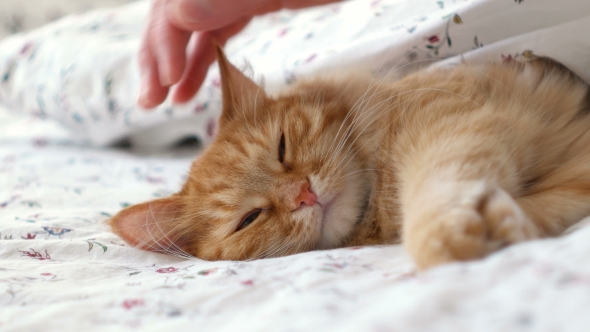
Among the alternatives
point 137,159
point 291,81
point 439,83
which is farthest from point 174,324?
point 137,159

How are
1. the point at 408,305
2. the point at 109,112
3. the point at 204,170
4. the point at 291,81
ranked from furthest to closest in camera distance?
the point at 109,112 → the point at 291,81 → the point at 204,170 → the point at 408,305

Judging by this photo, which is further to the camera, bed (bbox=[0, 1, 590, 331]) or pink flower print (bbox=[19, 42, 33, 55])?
pink flower print (bbox=[19, 42, 33, 55])

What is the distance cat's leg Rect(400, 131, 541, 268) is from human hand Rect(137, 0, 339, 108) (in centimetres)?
87

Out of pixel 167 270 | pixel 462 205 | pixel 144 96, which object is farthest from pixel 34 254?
pixel 462 205

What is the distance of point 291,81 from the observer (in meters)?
1.76

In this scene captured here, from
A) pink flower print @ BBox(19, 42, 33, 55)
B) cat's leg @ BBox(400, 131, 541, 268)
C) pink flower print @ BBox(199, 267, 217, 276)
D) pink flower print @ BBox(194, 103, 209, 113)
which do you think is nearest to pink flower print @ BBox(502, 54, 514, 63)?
cat's leg @ BBox(400, 131, 541, 268)

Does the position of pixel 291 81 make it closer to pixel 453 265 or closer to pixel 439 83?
pixel 439 83

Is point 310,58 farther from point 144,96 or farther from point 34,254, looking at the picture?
point 34,254

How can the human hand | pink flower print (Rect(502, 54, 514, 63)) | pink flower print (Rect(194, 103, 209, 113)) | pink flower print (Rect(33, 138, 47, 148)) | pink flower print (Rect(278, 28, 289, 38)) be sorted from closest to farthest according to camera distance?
1. pink flower print (Rect(502, 54, 514, 63))
2. the human hand
3. pink flower print (Rect(278, 28, 289, 38))
4. pink flower print (Rect(194, 103, 209, 113))
5. pink flower print (Rect(33, 138, 47, 148))

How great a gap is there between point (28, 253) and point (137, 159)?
1.33m

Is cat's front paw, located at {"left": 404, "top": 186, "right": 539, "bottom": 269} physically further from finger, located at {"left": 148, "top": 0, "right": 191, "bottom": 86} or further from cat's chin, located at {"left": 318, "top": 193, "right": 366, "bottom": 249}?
finger, located at {"left": 148, "top": 0, "right": 191, "bottom": 86}

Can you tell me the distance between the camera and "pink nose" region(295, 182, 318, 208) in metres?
1.10

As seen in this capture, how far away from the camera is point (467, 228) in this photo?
0.70 meters

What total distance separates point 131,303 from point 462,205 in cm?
59
